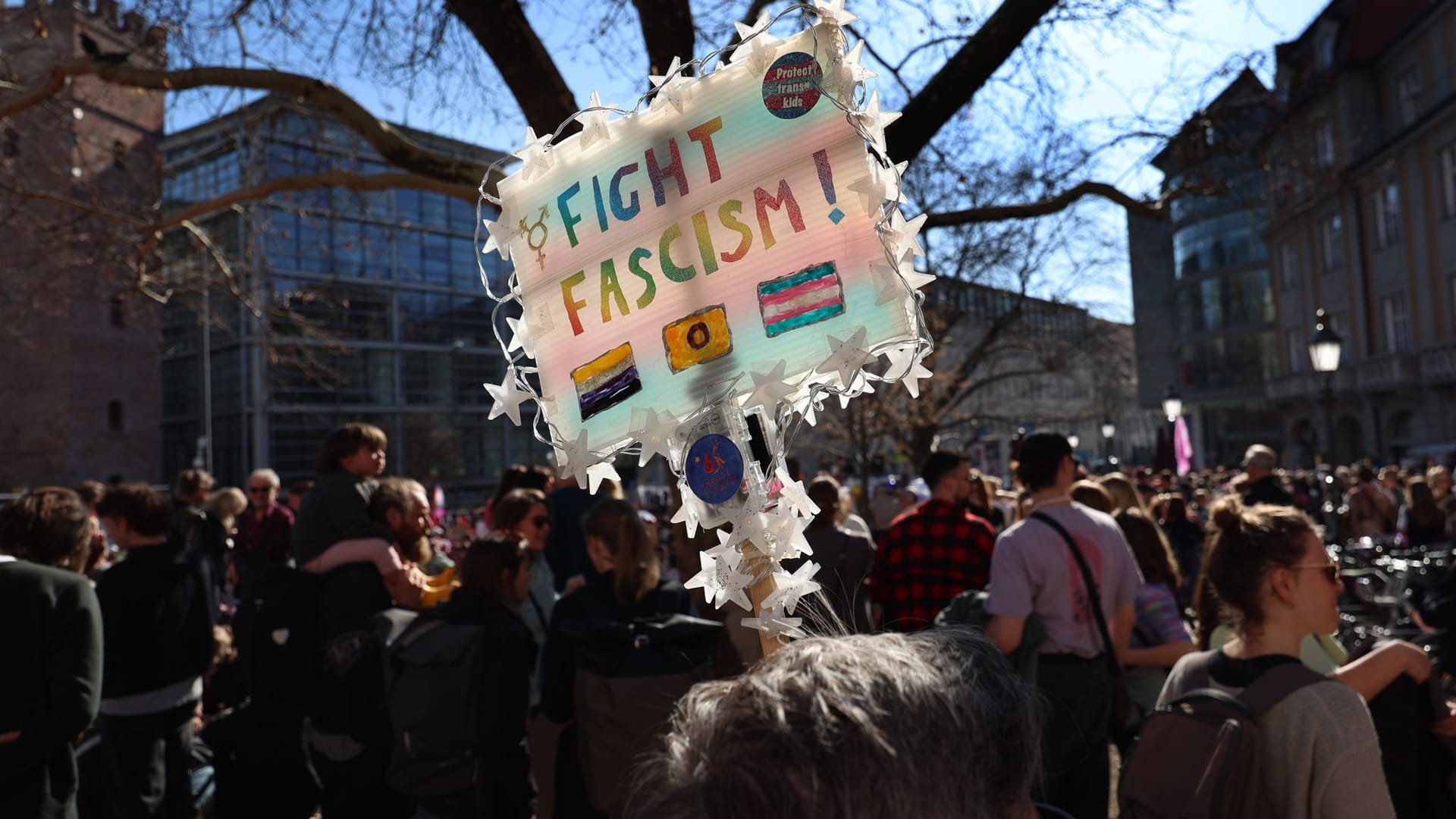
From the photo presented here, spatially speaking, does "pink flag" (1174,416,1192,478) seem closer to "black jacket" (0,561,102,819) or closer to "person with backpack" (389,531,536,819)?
"person with backpack" (389,531,536,819)

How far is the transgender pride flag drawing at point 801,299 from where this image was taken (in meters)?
1.68

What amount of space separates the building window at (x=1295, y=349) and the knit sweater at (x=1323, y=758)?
44060 mm

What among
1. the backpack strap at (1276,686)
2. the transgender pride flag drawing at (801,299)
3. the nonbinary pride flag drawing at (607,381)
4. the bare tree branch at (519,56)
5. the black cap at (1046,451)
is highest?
the bare tree branch at (519,56)

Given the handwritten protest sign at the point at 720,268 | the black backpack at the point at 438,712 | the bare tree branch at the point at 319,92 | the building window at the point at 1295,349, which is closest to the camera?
the handwritten protest sign at the point at 720,268

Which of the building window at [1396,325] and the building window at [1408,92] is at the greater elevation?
the building window at [1408,92]

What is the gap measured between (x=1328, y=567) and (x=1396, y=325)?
121ft

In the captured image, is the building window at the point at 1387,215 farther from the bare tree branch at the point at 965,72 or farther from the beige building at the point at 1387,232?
the bare tree branch at the point at 965,72

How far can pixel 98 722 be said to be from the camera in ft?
14.3

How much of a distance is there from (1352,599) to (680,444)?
9.55 meters

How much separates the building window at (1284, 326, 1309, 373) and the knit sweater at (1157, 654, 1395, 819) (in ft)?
145

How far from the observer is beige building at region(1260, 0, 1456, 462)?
94.7 ft

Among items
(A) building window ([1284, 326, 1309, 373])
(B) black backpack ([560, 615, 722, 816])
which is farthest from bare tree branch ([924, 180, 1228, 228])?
(A) building window ([1284, 326, 1309, 373])

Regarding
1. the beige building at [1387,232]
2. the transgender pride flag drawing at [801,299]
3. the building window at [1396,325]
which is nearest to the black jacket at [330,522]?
the transgender pride flag drawing at [801,299]

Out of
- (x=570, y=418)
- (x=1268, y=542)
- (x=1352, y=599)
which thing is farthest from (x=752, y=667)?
(x=1352, y=599)
